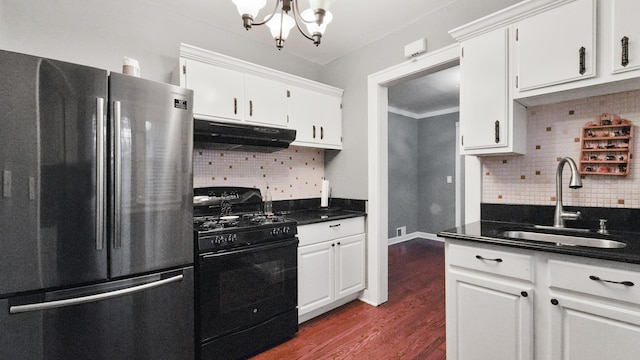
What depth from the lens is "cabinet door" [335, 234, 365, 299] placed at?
261cm

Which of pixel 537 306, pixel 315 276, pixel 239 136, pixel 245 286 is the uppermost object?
pixel 239 136

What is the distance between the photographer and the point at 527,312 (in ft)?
4.50

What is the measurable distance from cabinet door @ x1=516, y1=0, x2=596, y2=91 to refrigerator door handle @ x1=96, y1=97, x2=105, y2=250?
2331 millimetres

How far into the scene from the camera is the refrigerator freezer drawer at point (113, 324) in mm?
1277

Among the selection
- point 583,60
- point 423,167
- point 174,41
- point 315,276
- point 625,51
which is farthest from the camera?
point 423,167

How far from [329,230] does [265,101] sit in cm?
130

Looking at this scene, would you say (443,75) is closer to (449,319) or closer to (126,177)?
(449,319)

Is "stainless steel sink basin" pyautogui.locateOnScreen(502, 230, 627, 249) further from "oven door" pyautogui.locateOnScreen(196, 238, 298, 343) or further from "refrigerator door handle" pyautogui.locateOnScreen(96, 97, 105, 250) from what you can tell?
"refrigerator door handle" pyautogui.locateOnScreen(96, 97, 105, 250)

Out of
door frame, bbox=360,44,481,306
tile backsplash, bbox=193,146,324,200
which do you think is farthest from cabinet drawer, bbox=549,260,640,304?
tile backsplash, bbox=193,146,324,200

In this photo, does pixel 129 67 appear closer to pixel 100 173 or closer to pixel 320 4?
pixel 100 173

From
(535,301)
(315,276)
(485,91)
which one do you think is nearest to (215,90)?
(315,276)

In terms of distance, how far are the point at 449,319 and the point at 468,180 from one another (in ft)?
3.37

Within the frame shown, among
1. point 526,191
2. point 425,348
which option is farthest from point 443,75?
point 425,348

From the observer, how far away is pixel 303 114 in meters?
2.79
